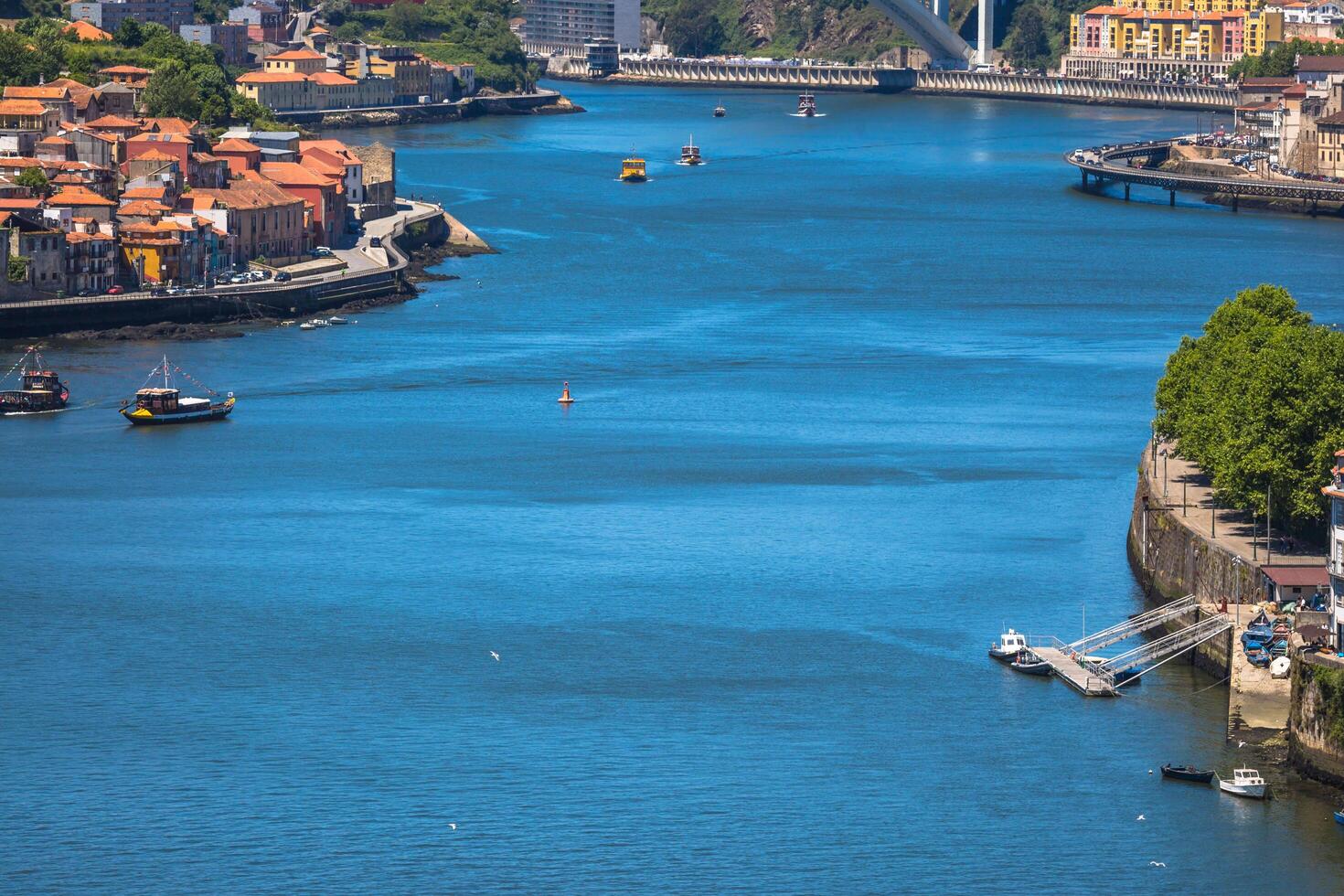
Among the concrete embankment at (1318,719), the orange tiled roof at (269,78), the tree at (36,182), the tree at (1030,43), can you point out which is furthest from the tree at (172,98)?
the tree at (1030,43)

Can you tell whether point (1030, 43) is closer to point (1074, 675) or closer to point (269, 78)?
point (269, 78)

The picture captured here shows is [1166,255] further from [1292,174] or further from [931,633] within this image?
[931,633]

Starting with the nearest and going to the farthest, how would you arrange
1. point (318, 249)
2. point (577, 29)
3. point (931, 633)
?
point (931, 633), point (318, 249), point (577, 29)

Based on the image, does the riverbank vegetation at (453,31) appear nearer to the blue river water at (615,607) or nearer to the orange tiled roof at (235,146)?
the orange tiled roof at (235,146)

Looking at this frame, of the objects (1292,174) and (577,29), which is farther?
(577,29)

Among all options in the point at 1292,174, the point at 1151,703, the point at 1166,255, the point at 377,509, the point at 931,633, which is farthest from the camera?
the point at 1292,174

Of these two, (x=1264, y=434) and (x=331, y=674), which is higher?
(x=1264, y=434)

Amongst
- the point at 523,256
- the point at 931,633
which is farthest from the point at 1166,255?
the point at 931,633

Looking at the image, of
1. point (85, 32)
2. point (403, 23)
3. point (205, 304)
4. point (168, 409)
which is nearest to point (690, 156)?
point (85, 32)
